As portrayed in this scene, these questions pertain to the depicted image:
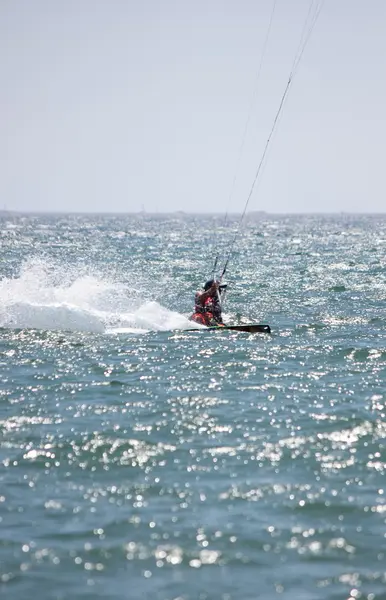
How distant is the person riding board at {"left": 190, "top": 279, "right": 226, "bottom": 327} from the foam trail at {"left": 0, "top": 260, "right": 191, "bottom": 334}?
2.02ft

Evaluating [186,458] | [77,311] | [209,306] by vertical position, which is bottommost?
[186,458]

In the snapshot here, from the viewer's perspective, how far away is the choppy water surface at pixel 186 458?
10414mm

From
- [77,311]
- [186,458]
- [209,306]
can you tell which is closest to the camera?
Result: [186,458]

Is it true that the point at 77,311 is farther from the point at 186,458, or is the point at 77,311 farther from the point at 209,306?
the point at 186,458

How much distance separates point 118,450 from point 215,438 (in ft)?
6.02

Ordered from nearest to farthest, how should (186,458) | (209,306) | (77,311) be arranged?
(186,458) → (77,311) → (209,306)

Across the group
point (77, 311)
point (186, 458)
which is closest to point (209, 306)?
point (77, 311)

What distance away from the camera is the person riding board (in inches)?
1153

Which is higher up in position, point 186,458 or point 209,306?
point 209,306

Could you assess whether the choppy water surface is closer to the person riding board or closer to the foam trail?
the foam trail

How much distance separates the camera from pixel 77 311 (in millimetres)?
28562

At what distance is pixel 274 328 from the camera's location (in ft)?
95.9

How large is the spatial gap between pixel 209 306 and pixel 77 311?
4536mm

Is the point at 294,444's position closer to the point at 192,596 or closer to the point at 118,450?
the point at 118,450
